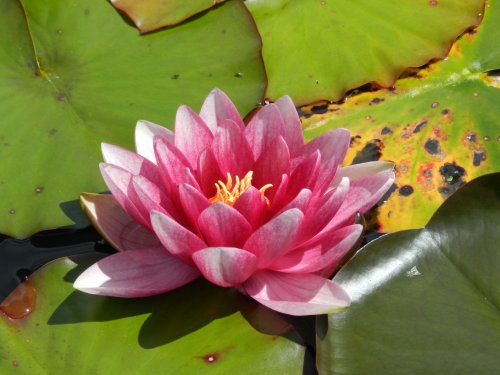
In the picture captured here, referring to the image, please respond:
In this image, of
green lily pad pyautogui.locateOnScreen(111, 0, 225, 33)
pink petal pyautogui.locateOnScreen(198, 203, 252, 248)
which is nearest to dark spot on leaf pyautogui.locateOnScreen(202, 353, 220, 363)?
pink petal pyautogui.locateOnScreen(198, 203, 252, 248)

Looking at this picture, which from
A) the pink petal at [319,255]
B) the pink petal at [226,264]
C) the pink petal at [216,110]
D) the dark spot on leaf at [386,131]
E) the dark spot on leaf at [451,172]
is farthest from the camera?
the dark spot on leaf at [386,131]

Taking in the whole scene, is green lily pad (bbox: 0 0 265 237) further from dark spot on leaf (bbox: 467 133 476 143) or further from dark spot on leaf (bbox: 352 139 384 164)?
dark spot on leaf (bbox: 467 133 476 143)

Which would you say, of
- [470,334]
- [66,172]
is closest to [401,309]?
[470,334]

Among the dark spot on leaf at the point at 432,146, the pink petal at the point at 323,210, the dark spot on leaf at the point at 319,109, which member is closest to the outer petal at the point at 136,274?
the pink petal at the point at 323,210

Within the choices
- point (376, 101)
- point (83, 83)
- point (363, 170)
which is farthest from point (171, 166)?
point (376, 101)

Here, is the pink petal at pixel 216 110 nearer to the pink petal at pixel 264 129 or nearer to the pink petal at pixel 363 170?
the pink petal at pixel 264 129

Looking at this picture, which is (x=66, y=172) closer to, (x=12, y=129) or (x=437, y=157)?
(x=12, y=129)
